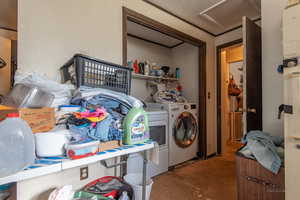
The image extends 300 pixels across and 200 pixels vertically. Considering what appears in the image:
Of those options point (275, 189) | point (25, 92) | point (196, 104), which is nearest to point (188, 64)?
point (196, 104)

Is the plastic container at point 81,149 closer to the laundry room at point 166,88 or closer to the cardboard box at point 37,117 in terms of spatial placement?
the cardboard box at point 37,117

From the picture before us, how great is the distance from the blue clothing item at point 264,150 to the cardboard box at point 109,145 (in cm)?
112

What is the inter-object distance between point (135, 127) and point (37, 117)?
0.53 meters

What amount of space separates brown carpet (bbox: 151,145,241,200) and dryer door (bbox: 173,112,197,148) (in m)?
0.40

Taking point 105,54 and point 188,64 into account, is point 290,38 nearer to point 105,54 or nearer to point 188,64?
point 105,54

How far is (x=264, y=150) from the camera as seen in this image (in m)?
1.20

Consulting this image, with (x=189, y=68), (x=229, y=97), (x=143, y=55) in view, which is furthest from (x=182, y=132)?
(x=229, y=97)

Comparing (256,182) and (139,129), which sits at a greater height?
(139,129)

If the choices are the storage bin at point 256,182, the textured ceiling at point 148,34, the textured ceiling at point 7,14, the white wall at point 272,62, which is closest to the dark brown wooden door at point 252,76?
the white wall at point 272,62

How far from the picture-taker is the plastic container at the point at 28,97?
81 centimetres

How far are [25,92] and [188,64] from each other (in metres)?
2.71

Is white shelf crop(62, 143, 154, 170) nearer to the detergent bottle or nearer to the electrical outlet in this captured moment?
the detergent bottle

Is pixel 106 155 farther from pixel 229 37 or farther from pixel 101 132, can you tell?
pixel 229 37

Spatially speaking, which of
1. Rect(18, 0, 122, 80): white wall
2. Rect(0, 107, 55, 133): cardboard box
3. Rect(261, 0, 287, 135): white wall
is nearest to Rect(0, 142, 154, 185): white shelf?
Rect(0, 107, 55, 133): cardboard box
